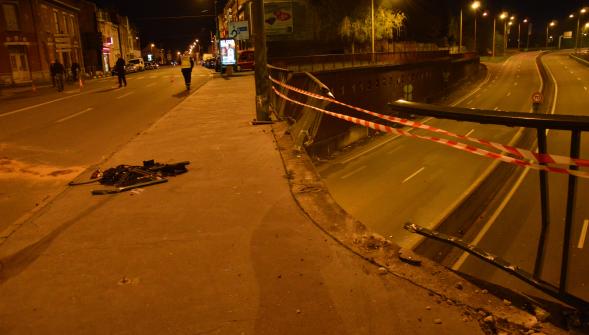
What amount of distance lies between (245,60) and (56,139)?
3018 centimetres

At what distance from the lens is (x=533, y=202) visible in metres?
21.6

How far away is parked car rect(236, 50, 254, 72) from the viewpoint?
132 ft

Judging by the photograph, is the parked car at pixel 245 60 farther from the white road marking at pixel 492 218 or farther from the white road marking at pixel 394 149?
the white road marking at pixel 492 218

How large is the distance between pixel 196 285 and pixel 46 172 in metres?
6.26

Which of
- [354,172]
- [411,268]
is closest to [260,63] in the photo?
[411,268]

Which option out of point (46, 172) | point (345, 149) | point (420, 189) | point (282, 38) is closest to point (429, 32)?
point (282, 38)

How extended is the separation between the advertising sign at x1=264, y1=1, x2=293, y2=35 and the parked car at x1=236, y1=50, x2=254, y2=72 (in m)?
3.07

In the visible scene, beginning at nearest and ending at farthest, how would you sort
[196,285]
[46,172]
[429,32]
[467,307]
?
[467,307], [196,285], [46,172], [429,32]

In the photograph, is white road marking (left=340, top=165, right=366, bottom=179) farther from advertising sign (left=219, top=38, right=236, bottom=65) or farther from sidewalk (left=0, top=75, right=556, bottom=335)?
sidewalk (left=0, top=75, right=556, bottom=335)

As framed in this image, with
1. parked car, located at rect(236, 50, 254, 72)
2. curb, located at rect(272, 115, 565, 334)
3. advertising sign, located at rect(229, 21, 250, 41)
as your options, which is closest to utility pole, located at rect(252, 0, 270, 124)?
curb, located at rect(272, 115, 565, 334)

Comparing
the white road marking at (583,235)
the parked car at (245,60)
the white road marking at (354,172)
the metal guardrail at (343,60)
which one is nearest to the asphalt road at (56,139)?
the metal guardrail at (343,60)

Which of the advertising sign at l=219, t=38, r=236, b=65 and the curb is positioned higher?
the advertising sign at l=219, t=38, r=236, b=65

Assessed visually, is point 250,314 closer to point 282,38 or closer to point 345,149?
point 345,149

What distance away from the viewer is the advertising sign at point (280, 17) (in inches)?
1513
